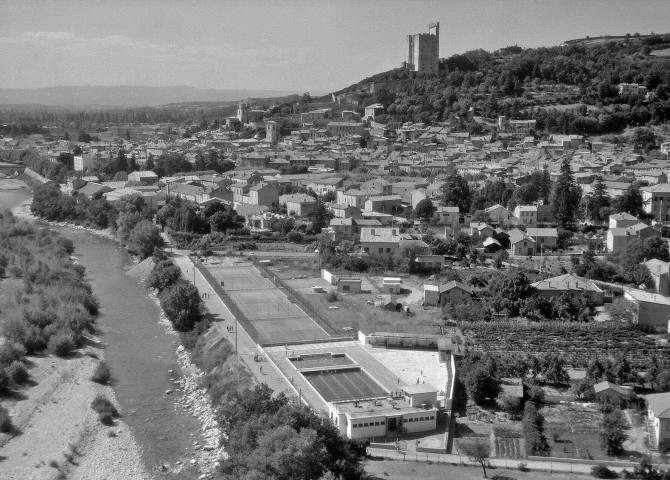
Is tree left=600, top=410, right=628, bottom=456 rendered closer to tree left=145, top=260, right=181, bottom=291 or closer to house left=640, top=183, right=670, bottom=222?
tree left=145, top=260, right=181, bottom=291

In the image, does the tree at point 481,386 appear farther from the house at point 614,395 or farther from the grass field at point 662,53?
the grass field at point 662,53

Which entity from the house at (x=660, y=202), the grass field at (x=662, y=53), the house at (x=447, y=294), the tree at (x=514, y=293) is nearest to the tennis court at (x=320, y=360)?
the house at (x=447, y=294)

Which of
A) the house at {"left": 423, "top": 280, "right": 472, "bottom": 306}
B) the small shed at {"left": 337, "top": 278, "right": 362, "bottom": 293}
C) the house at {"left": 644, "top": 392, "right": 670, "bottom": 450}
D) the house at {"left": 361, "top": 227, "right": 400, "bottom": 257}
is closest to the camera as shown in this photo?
the house at {"left": 644, "top": 392, "right": 670, "bottom": 450}

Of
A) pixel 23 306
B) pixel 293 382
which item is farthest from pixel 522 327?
pixel 23 306

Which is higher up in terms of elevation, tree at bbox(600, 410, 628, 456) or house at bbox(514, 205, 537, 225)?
house at bbox(514, 205, 537, 225)

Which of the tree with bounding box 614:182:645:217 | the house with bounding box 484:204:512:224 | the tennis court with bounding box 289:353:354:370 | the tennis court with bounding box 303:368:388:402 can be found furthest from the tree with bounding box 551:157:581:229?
the tennis court with bounding box 303:368:388:402

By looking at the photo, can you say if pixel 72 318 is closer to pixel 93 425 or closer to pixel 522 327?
pixel 93 425

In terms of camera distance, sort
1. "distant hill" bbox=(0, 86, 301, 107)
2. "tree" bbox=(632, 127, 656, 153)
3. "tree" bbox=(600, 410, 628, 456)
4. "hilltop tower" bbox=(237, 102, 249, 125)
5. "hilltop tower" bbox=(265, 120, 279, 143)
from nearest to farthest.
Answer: "tree" bbox=(600, 410, 628, 456), "tree" bbox=(632, 127, 656, 153), "hilltop tower" bbox=(265, 120, 279, 143), "hilltop tower" bbox=(237, 102, 249, 125), "distant hill" bbox=(0, 86, 301, 107)

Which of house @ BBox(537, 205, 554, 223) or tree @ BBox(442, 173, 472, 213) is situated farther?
tree @ BBox(442, 173, 472, 213)

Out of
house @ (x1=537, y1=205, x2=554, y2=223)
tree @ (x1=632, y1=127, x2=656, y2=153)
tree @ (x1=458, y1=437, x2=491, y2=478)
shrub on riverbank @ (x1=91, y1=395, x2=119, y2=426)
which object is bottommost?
shrub on riverbank @ (x1=91, y1=395, x2=119, y2=426)
